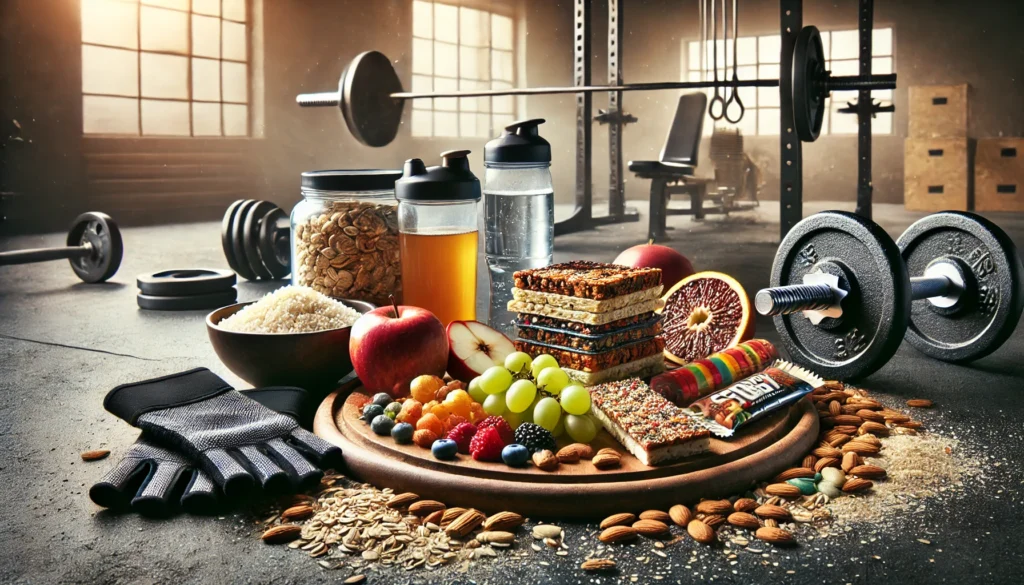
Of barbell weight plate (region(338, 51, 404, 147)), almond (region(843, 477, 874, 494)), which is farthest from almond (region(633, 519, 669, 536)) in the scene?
barbell weight plate (region(338, 51, 404, 147))

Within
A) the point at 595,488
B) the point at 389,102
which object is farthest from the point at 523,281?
the point at 389,102

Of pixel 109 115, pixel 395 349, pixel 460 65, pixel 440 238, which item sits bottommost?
pixel 395 349

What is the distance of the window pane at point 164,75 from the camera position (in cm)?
775

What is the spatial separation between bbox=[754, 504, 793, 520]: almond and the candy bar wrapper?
20 cm

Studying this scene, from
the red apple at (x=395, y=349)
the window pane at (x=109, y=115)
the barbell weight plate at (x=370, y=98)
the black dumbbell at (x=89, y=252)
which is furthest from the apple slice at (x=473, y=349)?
the window pane at (x=109, y=115)

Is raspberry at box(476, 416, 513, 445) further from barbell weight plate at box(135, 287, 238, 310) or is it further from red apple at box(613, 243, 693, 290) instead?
barbell weight plate at box(135, 287, 238, 310)

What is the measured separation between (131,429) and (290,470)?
0.59 m

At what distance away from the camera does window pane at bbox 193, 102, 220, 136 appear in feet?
26.8

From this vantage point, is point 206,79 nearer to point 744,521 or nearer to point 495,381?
point 495,381

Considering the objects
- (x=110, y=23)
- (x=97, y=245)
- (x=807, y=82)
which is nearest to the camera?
(x=807, y=82)

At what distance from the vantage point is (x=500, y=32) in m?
10.9

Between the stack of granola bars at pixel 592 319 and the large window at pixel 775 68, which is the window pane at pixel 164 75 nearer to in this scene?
the large window at pixel 775 68

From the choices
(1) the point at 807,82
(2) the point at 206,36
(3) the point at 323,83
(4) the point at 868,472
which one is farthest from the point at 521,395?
(3) the point at 323,83

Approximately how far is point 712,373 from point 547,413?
1.28 ft
